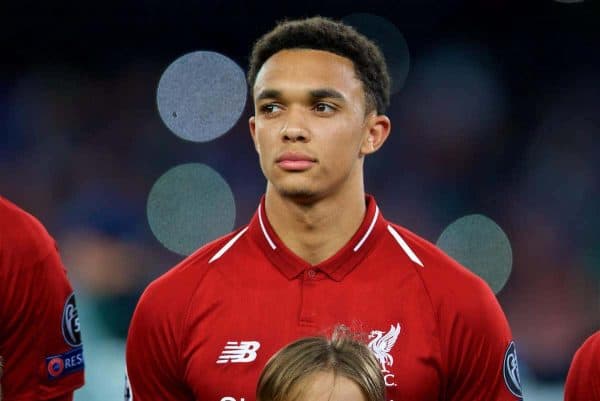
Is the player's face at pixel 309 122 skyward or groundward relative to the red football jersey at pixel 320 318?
skyward

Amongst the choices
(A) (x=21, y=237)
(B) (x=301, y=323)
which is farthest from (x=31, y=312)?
(B) (x=301, y=323)

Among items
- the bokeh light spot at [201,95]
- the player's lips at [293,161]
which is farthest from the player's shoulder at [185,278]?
the bokeh light spot at [201,95]

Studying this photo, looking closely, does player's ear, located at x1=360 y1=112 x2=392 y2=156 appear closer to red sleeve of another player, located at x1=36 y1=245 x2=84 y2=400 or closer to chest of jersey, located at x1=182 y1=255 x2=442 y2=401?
chest of jersey, located at x1=182 y1=255 x2=442 y2=401

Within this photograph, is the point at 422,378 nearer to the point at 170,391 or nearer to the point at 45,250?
the point at 170,391

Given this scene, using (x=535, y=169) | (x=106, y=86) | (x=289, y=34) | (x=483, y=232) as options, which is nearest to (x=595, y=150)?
(x=535, y=169)

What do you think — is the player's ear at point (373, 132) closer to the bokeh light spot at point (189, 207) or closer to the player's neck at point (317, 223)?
the player's neck at point (317, 223)

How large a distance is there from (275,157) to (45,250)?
786mm

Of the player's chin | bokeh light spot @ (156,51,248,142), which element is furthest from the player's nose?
bokeh light spot @ (156,51,248,142)

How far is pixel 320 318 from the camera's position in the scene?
2469mm

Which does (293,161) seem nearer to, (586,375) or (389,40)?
(586,375)

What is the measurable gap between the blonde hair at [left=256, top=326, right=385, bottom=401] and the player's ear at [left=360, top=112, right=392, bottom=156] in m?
0.86

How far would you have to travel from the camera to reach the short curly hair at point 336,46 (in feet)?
8.55

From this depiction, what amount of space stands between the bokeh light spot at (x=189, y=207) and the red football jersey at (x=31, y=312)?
2.66 metres

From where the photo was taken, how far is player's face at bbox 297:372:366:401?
5.77ft
